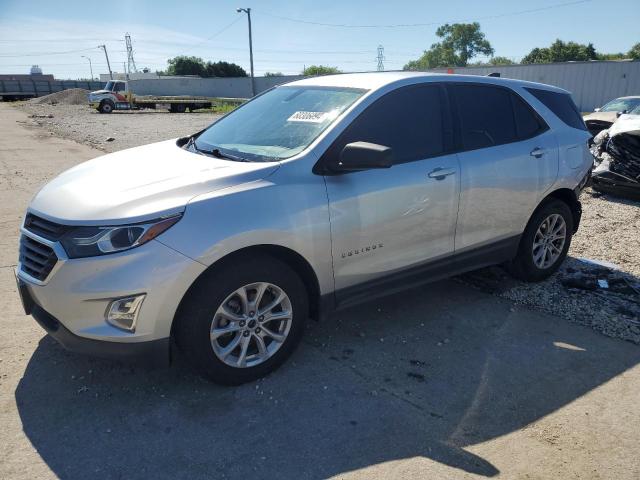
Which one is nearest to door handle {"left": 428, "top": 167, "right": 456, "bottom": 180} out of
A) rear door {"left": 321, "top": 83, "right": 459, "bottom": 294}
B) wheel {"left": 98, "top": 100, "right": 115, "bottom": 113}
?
rear door {"left": 321, "top": 83, "right": 459, "bottom": 294}

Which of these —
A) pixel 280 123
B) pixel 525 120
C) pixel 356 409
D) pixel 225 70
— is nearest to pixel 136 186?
pixel 280 123

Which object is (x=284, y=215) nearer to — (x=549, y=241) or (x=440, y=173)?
(x=440, y=173)

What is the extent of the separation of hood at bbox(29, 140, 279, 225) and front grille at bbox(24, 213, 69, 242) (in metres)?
0.04

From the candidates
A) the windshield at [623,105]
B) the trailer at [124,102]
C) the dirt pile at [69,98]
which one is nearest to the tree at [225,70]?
the dirt pile at [69,98]

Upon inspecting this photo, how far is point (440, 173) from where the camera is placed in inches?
148

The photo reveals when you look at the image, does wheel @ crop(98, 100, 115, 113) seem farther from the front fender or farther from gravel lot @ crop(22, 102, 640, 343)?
the front fender

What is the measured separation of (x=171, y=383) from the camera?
3.22 m

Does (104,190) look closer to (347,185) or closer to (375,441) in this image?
(347,185)

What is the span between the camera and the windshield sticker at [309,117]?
11.6 ft

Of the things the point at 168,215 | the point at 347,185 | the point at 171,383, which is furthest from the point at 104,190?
the point at 347,185

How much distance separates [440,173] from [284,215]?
4.45ft

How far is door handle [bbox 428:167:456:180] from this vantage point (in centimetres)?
372

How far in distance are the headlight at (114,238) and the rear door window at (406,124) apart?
130 cm

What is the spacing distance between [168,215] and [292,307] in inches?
39.2
